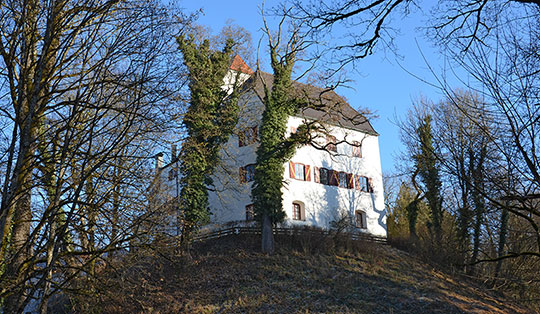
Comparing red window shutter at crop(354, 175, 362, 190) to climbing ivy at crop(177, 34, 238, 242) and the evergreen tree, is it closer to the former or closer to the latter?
the evergreen tree

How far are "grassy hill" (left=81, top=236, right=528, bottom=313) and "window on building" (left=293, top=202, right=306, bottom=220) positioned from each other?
462 cm

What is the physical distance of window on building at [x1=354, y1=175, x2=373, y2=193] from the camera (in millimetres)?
35844

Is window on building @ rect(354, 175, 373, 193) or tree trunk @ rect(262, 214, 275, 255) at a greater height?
window on building @ rect(354, 175, 373, 193)

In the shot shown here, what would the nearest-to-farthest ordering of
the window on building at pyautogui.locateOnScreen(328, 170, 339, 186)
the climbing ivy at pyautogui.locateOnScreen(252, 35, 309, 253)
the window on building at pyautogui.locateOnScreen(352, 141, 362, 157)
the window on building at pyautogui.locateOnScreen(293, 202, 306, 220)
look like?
the climbing ivy at pyautogui.locateOnScreen(252, 35, 309, 253), the window on building at pyautogui.locateOnScreen(293, 202, 306, 220), the window on building at pyautogui.locateOnScreen(328, 170, 339, 186), the window on building at pyautogui.locateOnScreen(352, 141, 362, 157)

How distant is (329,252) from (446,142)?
779 inches

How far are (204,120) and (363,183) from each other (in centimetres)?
1517

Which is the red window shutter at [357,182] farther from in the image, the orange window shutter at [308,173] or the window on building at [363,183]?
the orange window shutter at [308,173]

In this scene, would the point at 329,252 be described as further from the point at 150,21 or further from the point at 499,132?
the point at 150,21

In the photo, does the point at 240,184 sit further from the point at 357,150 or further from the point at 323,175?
the point at 357,150

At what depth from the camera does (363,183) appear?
3628 centimetres

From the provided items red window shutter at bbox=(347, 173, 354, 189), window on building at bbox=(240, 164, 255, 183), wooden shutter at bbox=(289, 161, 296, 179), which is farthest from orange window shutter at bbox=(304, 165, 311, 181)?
red window shutter at bbox=(347, 173, 354, 189)

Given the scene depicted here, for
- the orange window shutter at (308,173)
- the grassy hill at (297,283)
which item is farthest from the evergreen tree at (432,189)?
the orange window shutter at (308,173)

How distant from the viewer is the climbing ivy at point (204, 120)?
82.8 feet

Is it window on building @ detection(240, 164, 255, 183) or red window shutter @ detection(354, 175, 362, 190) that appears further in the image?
red window shutter @ detection(354, 175, 362, 190)
